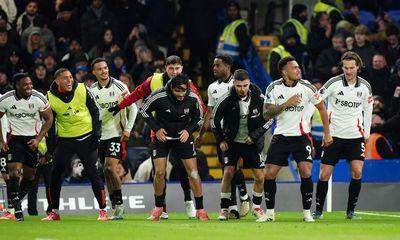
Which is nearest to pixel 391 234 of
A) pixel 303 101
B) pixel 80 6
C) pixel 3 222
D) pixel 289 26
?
pixel 303 101

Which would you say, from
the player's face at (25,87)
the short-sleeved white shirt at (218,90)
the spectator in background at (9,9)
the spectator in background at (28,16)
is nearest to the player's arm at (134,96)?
the short-sleeved white shirt at (218,90)

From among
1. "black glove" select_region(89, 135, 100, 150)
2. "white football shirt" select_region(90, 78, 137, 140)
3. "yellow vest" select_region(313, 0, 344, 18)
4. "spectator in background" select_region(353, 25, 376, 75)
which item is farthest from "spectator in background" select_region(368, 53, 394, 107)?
"black glove" select_region(89, 135, 100, 150)

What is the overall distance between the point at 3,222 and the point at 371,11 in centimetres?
1427

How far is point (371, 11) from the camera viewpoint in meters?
32.3

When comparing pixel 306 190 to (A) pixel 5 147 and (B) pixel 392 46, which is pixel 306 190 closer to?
(A) pixel 5 147

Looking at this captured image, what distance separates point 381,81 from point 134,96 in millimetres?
7801

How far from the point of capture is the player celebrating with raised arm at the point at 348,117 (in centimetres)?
2095

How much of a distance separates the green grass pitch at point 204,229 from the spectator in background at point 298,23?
28.6 feet

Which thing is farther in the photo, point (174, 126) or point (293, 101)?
point (174, 126)

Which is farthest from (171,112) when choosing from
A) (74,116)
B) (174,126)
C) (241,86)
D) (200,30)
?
(200,30)

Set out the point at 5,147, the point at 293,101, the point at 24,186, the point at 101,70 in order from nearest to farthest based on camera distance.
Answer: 1. the point at 293,101
2. the point at 5,147
3. the point at 101,70
4. the point at 24,186

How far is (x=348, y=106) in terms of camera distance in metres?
21.0

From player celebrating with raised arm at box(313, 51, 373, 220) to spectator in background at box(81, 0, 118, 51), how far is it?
9.38 metres

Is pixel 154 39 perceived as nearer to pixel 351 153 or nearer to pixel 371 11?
pixel 371 11
